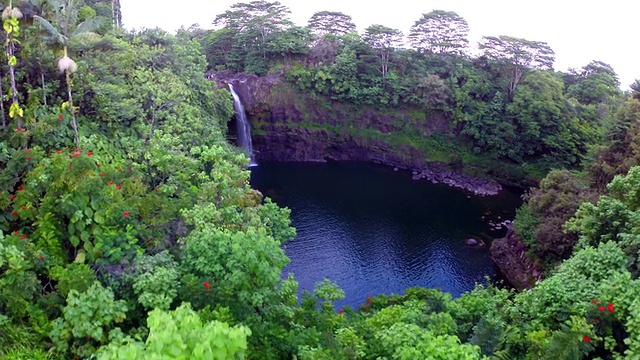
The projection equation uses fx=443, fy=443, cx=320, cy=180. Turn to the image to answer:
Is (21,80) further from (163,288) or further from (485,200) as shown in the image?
(485,200)

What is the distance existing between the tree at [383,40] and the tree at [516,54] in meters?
8.77

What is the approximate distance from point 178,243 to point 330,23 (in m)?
44.3

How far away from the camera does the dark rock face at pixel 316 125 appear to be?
45.5 metres

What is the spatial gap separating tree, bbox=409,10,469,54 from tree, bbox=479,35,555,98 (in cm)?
246

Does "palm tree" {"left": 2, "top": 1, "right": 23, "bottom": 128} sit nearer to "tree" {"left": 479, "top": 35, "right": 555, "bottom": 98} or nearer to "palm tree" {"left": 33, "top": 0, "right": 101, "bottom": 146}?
"palm tree" {"left": 33, "top": 0, "right": 101, "bottom": 146}

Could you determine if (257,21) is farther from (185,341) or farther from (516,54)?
(185,341)

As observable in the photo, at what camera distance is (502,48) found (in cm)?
4353

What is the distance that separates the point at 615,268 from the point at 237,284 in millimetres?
8313

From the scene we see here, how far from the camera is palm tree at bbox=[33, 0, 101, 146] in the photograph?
1221 cm

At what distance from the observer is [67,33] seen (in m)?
14.0

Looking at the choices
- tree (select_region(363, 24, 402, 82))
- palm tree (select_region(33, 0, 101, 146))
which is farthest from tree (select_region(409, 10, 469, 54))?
palm tree (select_region(33, 0, 101, 146))

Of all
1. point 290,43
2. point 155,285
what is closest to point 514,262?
point 155,285

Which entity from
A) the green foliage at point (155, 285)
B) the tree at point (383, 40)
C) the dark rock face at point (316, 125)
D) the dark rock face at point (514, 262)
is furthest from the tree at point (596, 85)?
the green foliage at point (155, 285)

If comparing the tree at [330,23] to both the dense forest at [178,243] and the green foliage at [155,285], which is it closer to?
the dense forest at [178,243]
